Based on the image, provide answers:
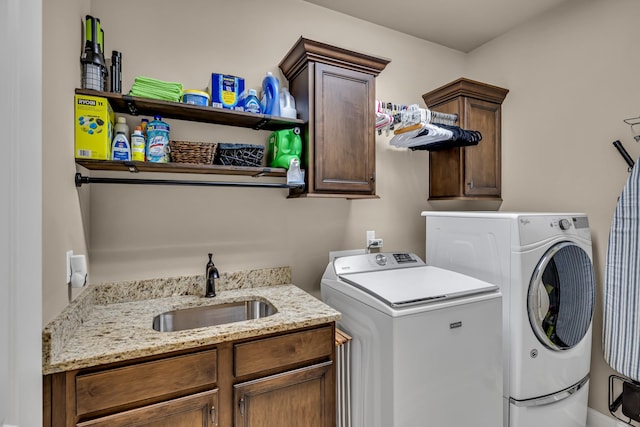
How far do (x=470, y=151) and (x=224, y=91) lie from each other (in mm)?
1840

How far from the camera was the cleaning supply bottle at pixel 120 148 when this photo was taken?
1.51m

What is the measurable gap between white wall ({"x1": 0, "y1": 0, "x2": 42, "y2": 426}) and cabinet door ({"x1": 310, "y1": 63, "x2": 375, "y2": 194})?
1.34 m

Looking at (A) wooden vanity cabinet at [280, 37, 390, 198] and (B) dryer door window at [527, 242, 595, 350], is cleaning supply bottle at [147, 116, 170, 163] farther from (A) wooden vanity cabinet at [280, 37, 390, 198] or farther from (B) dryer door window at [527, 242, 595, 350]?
(B) dryer door window at [527, 242, 595, 350]

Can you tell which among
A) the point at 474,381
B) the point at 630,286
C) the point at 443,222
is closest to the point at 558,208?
the point at 630,286

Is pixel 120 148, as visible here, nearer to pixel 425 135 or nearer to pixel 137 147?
pixel 137 147

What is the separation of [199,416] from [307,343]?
51 cm

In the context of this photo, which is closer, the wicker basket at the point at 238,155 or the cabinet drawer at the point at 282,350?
the cabinet drawer at the point at 282,350

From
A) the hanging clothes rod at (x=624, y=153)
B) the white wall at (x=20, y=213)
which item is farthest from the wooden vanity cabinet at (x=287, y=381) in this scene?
the hanging clothes rod at (x=624, y=153)

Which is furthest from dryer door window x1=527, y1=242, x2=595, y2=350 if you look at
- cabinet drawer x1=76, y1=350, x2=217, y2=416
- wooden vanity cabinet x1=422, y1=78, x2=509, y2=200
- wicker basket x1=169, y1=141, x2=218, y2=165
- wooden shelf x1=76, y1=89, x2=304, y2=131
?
wicker basket x1=169, y1=141, x2=218, y2=165

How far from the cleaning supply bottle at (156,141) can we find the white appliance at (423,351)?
1.18m

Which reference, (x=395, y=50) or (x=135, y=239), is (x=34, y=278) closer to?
(x=135, y=239)

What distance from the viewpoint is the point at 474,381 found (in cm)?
162

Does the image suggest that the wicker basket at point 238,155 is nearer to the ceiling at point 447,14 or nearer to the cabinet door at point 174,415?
the cabinet door at point 174,415

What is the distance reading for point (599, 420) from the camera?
2068 mm
